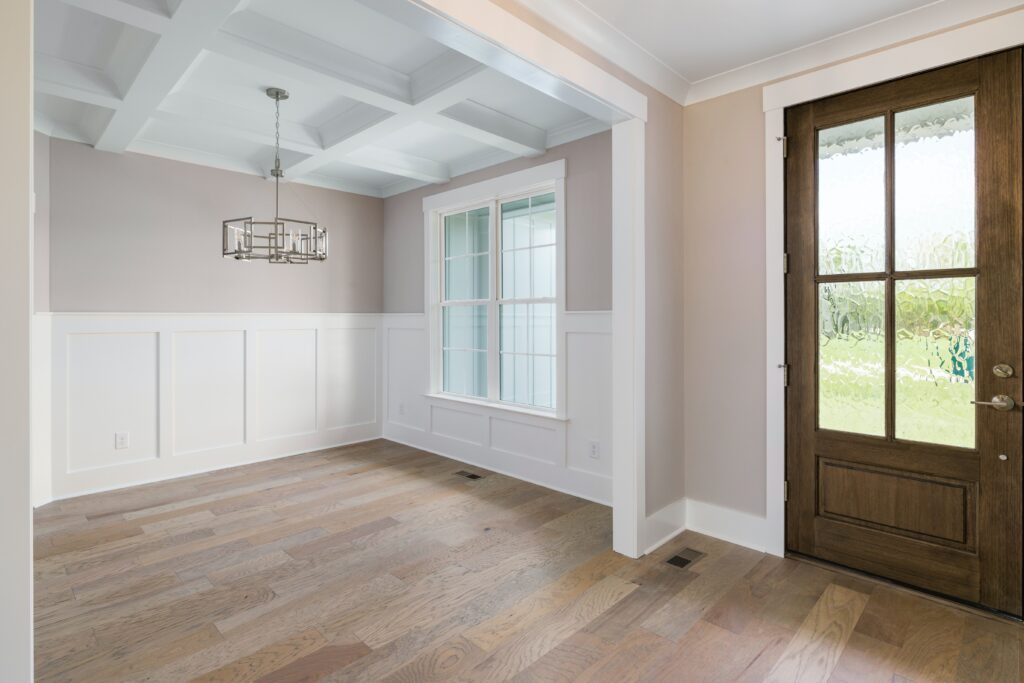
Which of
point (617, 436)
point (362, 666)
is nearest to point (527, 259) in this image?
point (617, 436)

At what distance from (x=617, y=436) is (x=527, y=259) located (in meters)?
1.97

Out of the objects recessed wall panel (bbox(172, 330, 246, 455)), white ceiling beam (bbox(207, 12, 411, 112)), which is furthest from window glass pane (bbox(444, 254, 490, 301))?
recessed wall panel (bbox(172, 330, 246, 455))

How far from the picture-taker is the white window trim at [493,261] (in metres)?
4.11

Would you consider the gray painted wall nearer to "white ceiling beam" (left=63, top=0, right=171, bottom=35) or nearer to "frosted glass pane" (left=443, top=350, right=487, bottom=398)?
"white ceiling beam" (left=63, top=0, right=171, bottom=35)

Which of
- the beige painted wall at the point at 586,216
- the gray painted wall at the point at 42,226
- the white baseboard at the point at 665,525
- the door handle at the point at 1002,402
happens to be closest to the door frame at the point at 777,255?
the white baseboard at the point at 665,525

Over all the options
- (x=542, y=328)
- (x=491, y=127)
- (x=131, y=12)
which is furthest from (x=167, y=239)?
(x=542, y=328)

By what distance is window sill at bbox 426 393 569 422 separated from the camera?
423cm

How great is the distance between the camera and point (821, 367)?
9.27 feet

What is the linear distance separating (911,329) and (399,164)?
393cm

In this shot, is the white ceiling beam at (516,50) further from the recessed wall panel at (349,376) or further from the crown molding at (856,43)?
the recessed wall panel at (349,376)

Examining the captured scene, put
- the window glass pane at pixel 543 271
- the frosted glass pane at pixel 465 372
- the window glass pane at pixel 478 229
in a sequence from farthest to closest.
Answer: the frosted glass pane at pixel 465 372
the window glass pane at pixel 478 229
the window glass pane at pixel 543 271

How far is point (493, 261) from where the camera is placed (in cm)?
472

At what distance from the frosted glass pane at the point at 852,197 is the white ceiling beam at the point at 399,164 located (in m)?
3.20

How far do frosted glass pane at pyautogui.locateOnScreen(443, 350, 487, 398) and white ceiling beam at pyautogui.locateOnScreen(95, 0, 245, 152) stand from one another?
9.81 feet
